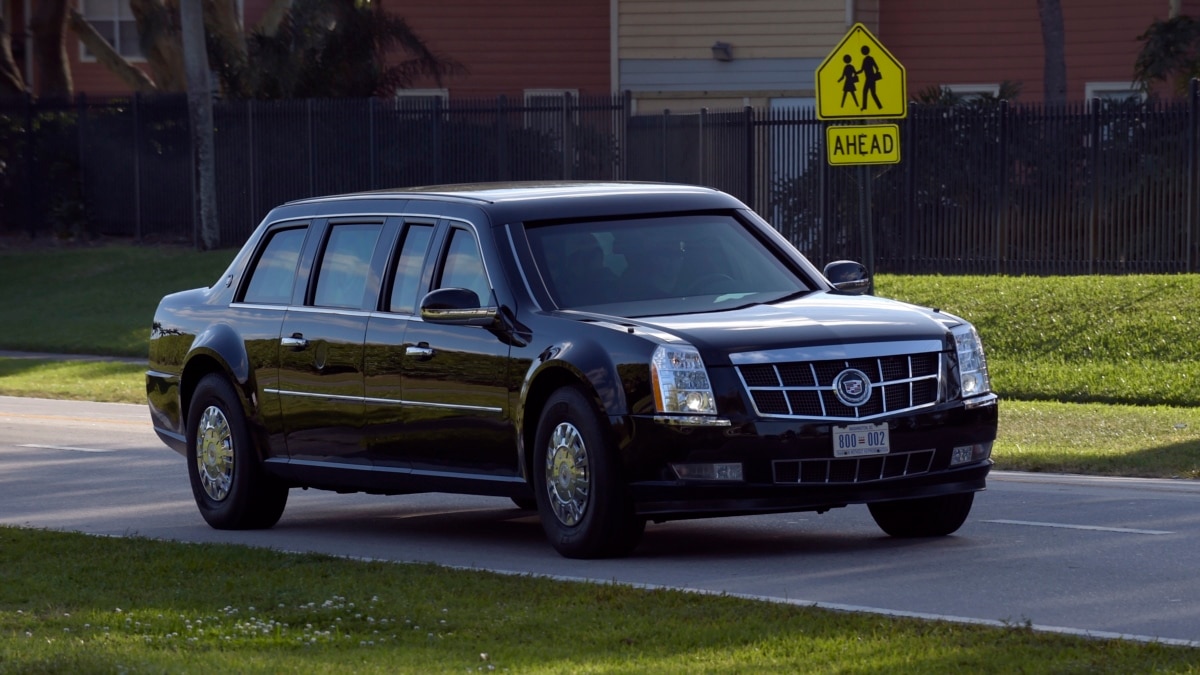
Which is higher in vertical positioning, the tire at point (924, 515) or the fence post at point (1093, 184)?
the fence post at point (1093, 184)

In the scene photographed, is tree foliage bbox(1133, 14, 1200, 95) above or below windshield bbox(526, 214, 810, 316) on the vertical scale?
above

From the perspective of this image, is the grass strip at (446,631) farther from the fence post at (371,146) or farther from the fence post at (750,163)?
the fence post at (371,146)

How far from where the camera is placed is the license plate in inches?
357

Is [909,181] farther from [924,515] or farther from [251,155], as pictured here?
[924,515]

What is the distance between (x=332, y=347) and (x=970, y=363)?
3.40 meters

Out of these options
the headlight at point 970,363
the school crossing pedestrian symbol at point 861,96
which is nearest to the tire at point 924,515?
the headlight at point 970,363

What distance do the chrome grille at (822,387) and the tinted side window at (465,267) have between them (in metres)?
1.63

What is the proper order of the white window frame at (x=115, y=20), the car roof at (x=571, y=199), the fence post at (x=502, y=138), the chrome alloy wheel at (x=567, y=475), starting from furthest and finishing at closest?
the white window frame at (x=115, y=20) < the fence post at (x=502, y=138) < the car roof at (x=571, y=199) < the chrome alloy wheel at (x=567, y=475)

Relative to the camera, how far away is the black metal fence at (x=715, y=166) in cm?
2550

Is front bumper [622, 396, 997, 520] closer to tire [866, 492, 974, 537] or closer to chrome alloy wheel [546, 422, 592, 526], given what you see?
chrome alloy wheel [546, 422, 592, 526]

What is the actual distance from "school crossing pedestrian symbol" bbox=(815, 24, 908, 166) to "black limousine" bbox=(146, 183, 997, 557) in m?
5.32

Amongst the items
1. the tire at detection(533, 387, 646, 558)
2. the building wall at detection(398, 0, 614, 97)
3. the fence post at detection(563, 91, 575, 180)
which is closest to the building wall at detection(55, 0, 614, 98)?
the building wall at detection(398, 0, 614, 97)

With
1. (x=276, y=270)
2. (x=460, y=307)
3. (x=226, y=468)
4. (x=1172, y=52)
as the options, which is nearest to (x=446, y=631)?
(x=460, y=307)

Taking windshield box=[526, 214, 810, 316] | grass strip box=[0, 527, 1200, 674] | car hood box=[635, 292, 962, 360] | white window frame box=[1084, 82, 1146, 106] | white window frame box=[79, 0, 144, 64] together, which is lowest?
grass strip box=[0, 527, 1200, 674]
